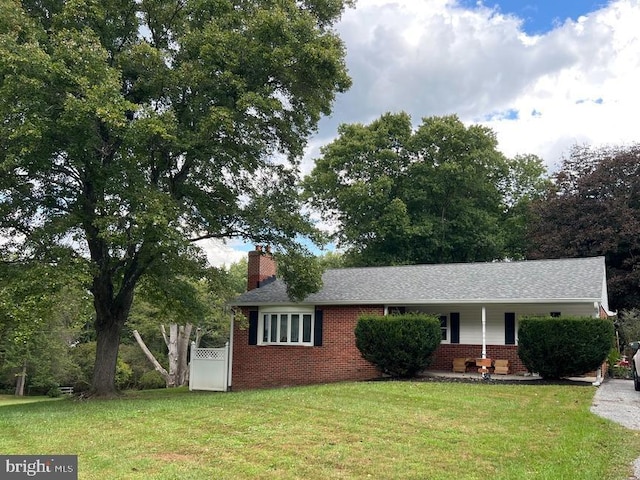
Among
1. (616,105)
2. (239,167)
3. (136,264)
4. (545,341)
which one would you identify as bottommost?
(545,341)

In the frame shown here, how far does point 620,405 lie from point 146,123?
12.0 m

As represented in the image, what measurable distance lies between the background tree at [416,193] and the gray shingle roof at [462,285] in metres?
11.2

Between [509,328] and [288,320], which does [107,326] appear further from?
[509,328]

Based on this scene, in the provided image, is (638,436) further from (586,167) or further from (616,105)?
(586,167)

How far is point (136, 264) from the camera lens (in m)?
15.9

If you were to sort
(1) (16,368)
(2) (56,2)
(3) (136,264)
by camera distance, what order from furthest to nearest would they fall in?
(1) (16,368) → (3) (136,264) → (2) (56,2)

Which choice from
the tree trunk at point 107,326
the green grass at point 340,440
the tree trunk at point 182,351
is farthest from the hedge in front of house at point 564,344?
the tree trunk at point 182,351

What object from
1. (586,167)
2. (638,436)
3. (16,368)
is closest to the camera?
(638,436)

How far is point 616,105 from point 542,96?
386 centimetres

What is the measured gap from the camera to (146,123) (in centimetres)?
1303

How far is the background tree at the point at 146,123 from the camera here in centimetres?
1275

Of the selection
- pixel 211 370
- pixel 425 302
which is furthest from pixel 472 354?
pixel 211 370

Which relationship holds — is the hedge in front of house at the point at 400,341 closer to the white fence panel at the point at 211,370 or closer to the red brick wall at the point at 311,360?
the red brick wall at the point at 311,360

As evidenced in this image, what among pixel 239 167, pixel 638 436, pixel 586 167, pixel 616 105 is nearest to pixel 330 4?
pixel 239 167
